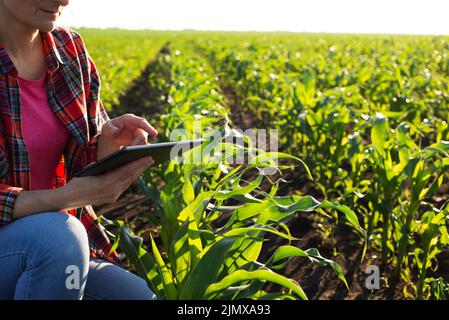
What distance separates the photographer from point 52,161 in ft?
6.35

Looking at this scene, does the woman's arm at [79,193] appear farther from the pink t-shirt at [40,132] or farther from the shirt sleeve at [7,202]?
the pink t-shirt at [40,132]

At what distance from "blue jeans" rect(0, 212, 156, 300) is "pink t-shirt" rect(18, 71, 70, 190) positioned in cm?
33

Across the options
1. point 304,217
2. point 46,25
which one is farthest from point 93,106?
point 304,217

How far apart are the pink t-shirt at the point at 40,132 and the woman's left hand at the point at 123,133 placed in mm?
126

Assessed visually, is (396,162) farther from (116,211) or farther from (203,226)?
(116,211)

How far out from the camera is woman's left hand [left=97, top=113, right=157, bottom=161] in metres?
1.98

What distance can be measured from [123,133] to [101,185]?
38cm

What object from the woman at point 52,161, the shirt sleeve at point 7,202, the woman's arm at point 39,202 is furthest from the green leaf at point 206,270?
the shirt sleeve at point 7,202

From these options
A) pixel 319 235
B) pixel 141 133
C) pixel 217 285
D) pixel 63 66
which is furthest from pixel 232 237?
pixel 319 235

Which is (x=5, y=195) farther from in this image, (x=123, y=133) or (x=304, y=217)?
(x=304, y=217)

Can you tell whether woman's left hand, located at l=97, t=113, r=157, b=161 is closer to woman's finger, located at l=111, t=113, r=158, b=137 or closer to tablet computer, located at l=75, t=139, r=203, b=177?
woman's finger, located at l=111, t=113, r=158, b=137

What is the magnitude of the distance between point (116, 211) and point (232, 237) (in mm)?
2660

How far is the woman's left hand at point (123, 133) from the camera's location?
198 centimetres

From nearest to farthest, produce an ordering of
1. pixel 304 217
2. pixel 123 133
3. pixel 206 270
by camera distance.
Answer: pixel 206 270
pixel 123 133
pixel 304 217
